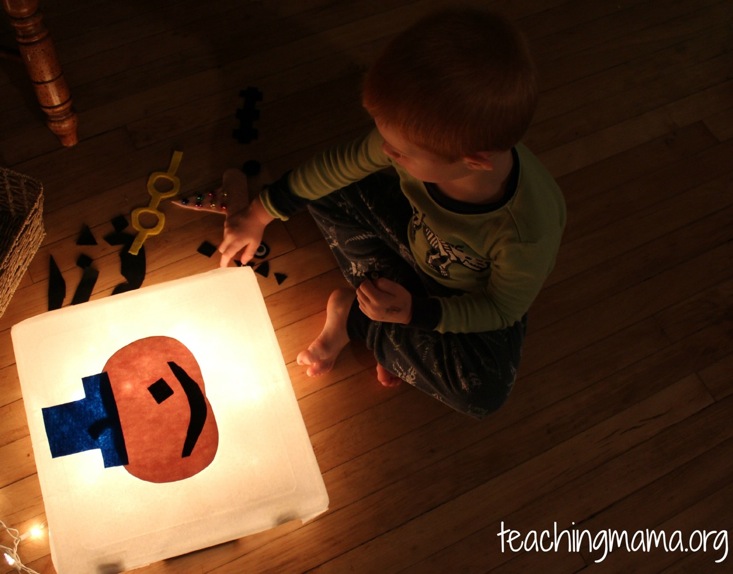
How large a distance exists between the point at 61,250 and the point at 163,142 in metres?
0.26

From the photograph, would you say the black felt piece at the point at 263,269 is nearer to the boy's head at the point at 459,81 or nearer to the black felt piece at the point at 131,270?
the black felt piece at the point at 131,270

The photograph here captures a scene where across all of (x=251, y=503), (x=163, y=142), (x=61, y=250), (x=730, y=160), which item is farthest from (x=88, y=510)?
(x=730, y=160)

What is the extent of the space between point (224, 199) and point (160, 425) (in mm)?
439

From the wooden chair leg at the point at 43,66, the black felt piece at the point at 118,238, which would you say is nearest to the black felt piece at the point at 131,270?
the black felt piece at the point at 118,238

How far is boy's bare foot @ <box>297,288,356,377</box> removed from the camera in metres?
1.13

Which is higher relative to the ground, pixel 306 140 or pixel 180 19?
pixel 180 19

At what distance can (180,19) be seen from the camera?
1340mm

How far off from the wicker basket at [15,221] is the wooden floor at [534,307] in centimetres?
7

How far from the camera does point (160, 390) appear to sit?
94 centimetres

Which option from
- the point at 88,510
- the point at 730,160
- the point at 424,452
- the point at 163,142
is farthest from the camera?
the point at 730,160

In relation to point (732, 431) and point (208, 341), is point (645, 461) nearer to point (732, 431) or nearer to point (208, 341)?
point (732, 431)

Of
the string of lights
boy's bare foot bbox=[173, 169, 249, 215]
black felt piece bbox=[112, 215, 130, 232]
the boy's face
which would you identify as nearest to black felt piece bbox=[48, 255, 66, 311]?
black felt piece bbox=[112, 215, 130, 232]

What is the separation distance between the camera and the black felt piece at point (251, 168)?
1.25m

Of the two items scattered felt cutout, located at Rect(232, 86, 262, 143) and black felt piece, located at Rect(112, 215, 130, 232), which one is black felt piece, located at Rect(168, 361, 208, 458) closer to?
black felt piece, located at Rect(112, 215, 130, 232)
